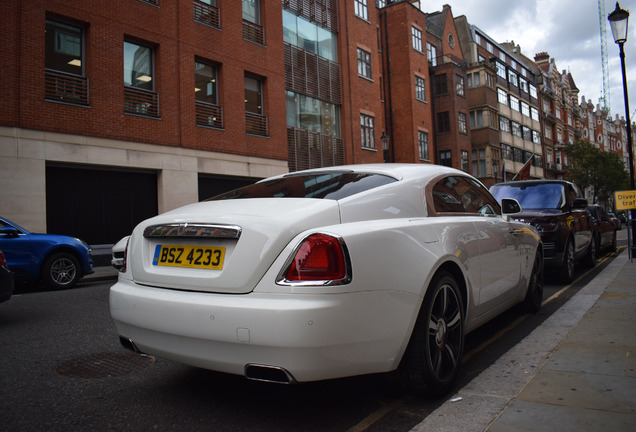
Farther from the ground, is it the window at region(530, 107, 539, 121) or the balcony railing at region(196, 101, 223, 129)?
the window at region(530, 107, 539, 121)

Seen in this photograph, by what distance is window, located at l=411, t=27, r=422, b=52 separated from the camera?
105 feet

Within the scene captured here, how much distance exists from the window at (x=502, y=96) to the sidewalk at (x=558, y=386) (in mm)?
42484

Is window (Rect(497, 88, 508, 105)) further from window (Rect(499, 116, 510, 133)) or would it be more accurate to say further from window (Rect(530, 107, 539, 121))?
window (Rect(530, 107, 539, 121))

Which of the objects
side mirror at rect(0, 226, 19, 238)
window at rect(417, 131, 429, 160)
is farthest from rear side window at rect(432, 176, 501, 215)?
window at rect(417, 131, 429, 160)

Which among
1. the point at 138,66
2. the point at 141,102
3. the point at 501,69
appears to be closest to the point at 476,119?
the point at 501,69

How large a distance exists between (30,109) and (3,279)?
326 inches

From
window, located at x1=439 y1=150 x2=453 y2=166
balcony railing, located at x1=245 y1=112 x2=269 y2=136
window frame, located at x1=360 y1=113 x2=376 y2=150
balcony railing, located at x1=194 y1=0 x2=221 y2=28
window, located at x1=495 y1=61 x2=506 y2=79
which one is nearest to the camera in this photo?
balcony railing, located at x1=194 y1=0 x2=221 y2=28

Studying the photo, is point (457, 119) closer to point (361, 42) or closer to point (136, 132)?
point (361, 42)

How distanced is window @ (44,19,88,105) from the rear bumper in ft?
39.7

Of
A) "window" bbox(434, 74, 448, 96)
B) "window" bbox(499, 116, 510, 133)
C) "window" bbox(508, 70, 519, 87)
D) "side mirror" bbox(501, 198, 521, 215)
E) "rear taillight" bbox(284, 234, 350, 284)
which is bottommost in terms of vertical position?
"rear taillight" bbox(284, 234, 350, 284)

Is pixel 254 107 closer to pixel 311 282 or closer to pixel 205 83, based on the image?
pixel 205 83

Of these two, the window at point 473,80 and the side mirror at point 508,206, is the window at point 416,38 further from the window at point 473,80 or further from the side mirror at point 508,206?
the side mirror at point 508,206

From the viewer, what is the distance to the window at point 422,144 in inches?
1235

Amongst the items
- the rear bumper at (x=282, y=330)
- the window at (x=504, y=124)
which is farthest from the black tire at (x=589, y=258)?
the window at (x=504, y=124)
